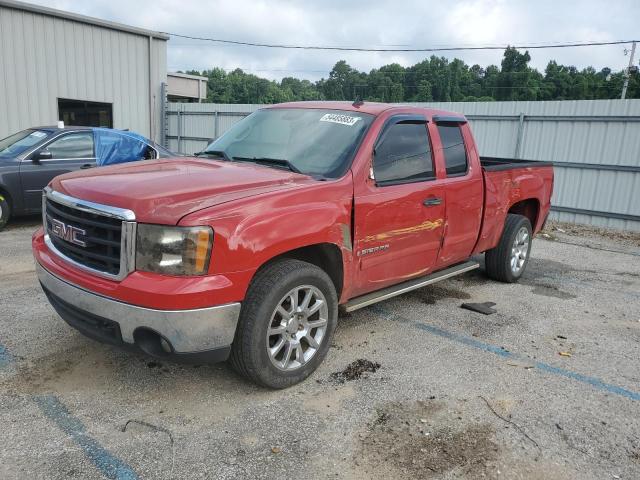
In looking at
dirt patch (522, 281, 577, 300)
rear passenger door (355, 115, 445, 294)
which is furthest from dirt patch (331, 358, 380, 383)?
dirt patch (522, 281, 577, 300)

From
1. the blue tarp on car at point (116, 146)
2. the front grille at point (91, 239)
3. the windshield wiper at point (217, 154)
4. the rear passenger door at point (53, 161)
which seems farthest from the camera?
the blue tarp on car at point (116, 146)

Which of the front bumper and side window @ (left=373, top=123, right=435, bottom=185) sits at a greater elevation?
side window @ (left=373, top=123, right=435, bottom=185)

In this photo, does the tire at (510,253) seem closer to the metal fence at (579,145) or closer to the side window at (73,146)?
the metal fence at (579,145)

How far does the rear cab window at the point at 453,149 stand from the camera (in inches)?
190

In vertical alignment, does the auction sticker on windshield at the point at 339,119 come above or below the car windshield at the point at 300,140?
above

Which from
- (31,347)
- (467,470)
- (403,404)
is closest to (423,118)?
(403,404)

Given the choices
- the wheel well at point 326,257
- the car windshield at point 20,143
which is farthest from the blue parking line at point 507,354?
the car windshield at point 20,143

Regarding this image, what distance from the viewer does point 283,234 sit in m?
3.19

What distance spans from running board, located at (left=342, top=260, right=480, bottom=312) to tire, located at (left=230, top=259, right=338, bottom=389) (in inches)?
12.7

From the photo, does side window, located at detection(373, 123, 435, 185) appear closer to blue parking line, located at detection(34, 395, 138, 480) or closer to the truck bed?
the truck bed

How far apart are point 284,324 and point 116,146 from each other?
272 inches

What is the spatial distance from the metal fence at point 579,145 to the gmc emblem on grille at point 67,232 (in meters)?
10.8

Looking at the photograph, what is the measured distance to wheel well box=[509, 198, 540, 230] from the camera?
6397 millimetres

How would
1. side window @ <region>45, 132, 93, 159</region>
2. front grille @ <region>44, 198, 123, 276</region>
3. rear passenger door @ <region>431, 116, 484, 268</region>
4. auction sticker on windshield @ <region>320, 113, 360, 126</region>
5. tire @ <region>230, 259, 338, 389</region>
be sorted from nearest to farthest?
front grille @ <region>44, 198, 123, 276</region>, tire @ <region>230, 259, 338, 389</region>, auction sticker on windshield @ <region>320, 113, 360, 126</region>, rear passenger door @ <region>431, 116, 484, 268</region>, side window @ <region>45, 132, 93, 159</region>
